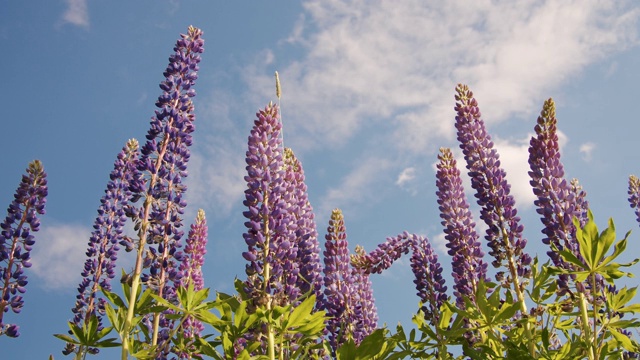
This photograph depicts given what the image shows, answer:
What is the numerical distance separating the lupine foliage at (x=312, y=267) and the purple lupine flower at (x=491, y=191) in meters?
0.01

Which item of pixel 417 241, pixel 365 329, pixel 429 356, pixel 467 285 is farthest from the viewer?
pixel 417 241

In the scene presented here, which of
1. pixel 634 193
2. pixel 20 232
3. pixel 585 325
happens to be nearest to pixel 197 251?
pixel 20 232

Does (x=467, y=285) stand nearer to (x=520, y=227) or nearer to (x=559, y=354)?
(x=520, y=227)

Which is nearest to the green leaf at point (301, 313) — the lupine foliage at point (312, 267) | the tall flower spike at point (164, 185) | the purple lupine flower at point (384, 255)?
the lupine foliage at point (312, 267)

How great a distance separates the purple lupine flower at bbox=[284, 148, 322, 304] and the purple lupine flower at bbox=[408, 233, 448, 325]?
133cm

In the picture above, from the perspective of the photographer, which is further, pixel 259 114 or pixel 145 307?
pixel 259 114

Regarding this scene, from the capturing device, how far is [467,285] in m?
6.19

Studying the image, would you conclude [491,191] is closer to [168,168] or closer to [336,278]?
[336,278]

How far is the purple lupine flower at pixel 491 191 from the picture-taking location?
547cm

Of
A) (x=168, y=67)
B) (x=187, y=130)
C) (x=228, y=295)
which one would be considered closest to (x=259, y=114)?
(x=187, y=130)

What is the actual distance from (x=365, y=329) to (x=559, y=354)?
10.7ft

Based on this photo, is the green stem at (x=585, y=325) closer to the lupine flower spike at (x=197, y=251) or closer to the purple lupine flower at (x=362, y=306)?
the purple lupine flower at (x=362, y=306)

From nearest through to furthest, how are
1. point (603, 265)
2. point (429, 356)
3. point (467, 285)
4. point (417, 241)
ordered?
1. point (603, 265)
2. point (429, 356)
3. point (467, 285)
4. point (417, 241)

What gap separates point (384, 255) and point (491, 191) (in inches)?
88.8
